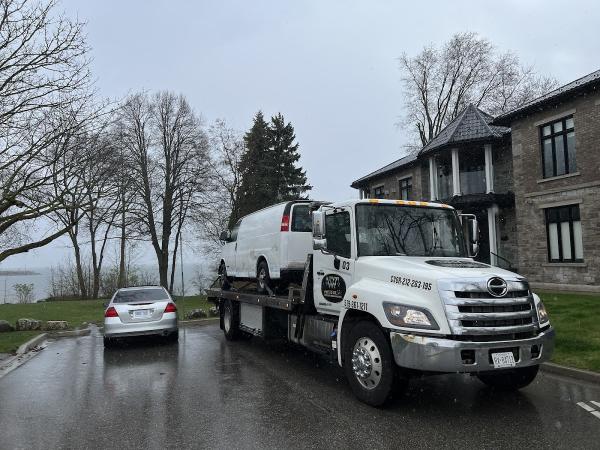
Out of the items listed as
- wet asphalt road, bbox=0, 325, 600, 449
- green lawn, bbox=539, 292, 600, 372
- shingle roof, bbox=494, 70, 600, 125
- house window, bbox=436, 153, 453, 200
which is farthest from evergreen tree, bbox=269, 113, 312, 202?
wet asphalt road, bbox=0, 325, 600, 449

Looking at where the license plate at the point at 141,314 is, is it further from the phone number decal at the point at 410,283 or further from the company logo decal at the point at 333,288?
the phone number decal at the point at 410,283

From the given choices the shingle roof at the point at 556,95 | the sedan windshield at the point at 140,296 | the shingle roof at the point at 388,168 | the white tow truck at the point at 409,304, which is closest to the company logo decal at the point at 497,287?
the white tow truck at the point at 409,304

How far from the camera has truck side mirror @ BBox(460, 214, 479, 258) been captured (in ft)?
22.1

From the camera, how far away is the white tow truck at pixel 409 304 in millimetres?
5109

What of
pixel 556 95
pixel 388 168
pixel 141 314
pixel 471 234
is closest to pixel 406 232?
pixel 471 234

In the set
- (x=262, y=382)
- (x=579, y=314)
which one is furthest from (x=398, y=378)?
(x=579, y=314)

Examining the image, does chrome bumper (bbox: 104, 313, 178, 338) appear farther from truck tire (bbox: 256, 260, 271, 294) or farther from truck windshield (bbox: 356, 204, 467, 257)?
truck windshield (bbox: 356, 204, 467, 257)

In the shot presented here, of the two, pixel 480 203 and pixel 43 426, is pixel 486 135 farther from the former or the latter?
pixel 43 426

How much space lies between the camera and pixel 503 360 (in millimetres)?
5113

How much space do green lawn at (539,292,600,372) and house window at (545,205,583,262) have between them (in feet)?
8.53

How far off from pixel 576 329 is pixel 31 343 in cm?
1250

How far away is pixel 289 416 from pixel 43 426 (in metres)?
2.77

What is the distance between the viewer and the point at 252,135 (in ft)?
129

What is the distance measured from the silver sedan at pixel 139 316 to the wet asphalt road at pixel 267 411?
6.10 ft
